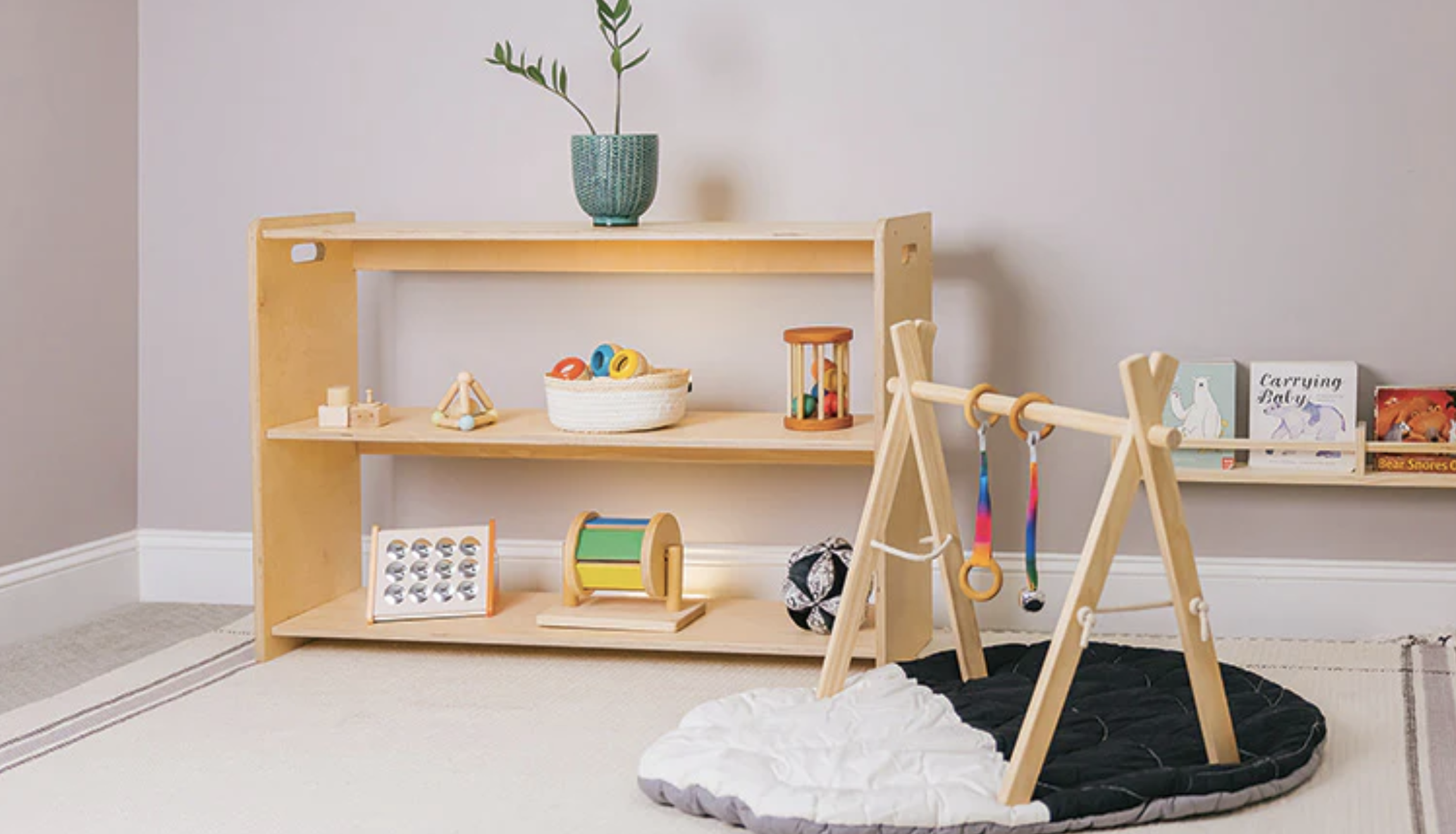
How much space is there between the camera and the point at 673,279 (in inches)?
124

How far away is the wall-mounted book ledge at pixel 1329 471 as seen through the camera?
111 inches

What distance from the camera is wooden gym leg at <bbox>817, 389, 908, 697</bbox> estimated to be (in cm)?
237

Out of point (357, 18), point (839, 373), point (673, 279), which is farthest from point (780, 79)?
point (357, 18)

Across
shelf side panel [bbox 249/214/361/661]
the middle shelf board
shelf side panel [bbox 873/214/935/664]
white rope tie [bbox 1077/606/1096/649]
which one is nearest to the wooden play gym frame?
white rope tie [bbox 1077/606/1096/649]

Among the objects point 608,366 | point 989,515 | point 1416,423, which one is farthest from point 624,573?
point 1416,423

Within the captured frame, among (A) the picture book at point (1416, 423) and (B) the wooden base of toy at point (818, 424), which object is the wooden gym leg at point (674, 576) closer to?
(B) the wooden base of toy at point (818, 424)

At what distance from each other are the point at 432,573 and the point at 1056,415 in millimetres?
1369

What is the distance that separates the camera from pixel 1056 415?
81.5 inches

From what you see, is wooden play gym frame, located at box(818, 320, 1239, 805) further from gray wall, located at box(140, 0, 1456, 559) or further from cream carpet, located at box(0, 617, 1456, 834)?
gray wall, located at box(140, 0, 1456, 559)

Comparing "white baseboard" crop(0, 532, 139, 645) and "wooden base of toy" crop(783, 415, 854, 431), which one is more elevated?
"wooden base of toy" crop(783, 415, 854, 431)

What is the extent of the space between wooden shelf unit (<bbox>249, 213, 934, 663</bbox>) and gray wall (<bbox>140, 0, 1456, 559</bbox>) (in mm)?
100

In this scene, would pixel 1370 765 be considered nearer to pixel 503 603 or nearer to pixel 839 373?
pixel 839 373

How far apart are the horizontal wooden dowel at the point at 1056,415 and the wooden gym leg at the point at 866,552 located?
67 mm

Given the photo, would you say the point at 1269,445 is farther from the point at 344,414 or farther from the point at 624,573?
the point at 344,414
